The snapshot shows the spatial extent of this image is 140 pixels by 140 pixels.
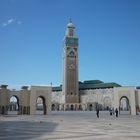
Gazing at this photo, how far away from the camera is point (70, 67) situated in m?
100

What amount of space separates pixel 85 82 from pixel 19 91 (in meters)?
80.6

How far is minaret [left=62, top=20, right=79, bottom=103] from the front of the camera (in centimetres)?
9888

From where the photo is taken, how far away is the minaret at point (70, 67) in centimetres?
9888

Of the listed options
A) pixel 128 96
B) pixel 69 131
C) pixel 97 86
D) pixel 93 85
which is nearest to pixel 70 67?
pixel 93 85

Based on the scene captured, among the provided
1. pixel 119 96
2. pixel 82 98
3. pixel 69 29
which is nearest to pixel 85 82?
pixel 82 98

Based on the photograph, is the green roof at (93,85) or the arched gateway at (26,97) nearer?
the arched gateway at (26,97)

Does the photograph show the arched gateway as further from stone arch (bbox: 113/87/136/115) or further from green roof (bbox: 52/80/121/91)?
green roof (bbox: 52/80/121/91)

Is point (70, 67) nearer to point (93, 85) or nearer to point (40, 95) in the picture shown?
point (93, 85)

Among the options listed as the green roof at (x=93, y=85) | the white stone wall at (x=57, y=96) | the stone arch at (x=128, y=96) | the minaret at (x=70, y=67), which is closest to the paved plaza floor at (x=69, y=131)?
the stone arch at (x=128, y=96)

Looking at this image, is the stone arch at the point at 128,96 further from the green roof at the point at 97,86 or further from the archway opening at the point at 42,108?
the green roof at the point at 97,86

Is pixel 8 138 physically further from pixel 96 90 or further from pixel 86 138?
pixel 96 90

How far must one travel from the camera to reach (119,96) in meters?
38.8

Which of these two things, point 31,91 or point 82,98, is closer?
point 31,91

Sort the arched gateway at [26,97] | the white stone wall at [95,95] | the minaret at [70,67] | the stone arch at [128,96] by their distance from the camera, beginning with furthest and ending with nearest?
the minaret at [70,67] → the white stone wall at [95,95] → the stone arch at [128,96] → the arched gateway at [26,97]
